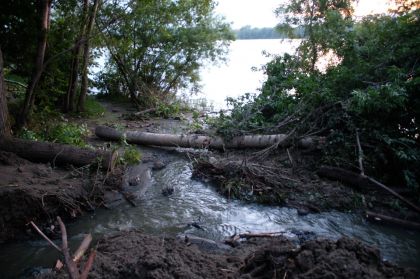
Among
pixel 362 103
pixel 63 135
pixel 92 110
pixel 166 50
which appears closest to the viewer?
pixel 362 103

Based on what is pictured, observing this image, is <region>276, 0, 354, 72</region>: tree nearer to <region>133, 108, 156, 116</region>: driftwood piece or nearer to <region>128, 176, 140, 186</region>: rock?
<region>133, 108, 156, 116</region>: driftwood piece

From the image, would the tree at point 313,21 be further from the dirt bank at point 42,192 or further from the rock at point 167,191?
the dirt bank at point 42,192

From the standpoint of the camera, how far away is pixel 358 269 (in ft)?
11.1

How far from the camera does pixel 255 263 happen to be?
3936 millimetres

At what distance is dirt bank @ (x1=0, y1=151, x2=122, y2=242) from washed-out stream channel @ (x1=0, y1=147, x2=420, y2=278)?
0.92ft

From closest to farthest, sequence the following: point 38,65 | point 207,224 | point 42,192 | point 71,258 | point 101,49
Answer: point 71,258 → point 42,192 → point 207,224 → point 38,65 → point 101,49

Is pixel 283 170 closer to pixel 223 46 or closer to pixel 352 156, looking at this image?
pixel 352 156

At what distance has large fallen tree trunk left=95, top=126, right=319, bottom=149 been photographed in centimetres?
851

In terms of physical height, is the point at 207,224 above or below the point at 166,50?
below

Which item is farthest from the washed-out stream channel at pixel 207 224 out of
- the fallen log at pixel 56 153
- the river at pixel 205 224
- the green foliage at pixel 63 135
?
the green foliage at pixel 63 135

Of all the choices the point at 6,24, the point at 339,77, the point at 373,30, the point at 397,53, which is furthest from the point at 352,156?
the point at 6,24

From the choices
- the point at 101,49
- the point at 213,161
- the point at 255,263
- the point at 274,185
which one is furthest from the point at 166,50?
the point at 255,263

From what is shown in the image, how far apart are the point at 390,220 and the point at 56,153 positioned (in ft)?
21.4

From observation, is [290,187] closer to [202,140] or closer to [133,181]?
[202,140]
